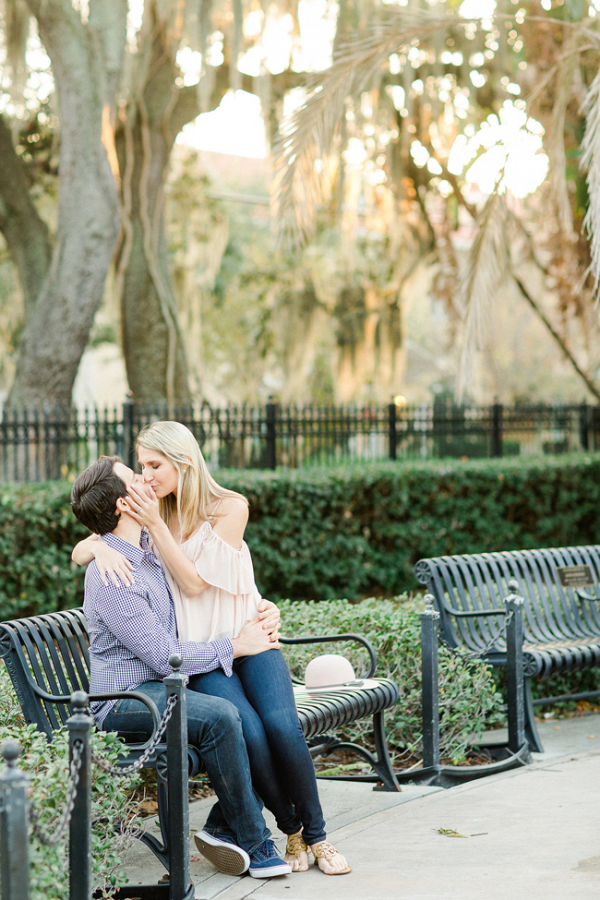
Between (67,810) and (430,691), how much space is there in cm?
245

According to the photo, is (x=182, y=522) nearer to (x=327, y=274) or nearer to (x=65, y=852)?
(x=65, y=852)

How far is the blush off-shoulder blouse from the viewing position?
381 centimetres

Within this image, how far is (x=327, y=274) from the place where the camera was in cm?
1866

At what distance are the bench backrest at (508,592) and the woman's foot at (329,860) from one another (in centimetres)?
190

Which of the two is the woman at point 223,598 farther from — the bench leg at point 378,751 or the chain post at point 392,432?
the chain post at point 392,432

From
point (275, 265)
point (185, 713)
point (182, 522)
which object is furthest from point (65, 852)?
point (275, 265)

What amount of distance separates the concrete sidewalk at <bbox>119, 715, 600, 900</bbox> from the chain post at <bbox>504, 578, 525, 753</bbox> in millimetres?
169

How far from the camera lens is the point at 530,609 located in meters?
6.07

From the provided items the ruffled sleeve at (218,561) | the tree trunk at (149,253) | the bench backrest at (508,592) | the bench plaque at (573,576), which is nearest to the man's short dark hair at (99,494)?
the ruffled sleeve at (218,561)

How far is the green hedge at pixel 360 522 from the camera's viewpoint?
7543 mm

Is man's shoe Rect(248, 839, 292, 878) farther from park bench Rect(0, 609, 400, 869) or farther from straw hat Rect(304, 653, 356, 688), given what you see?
straw hat Rect(304, 653, 356, 688)

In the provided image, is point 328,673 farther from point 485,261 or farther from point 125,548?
point 485,261

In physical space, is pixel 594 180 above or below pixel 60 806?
above

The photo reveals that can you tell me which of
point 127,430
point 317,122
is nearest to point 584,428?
point 127,430
